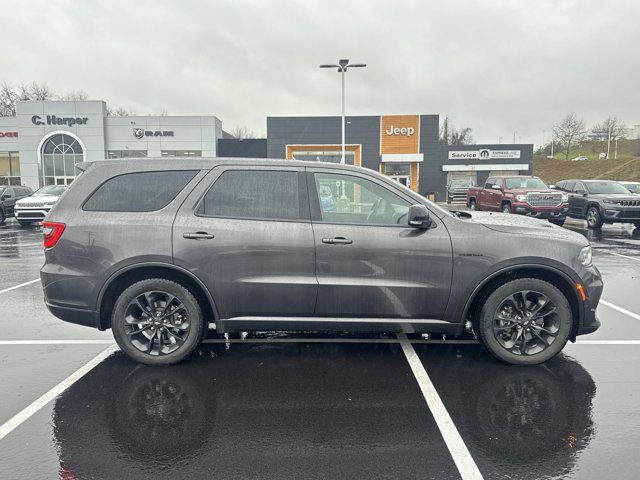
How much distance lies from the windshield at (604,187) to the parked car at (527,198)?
96 cm

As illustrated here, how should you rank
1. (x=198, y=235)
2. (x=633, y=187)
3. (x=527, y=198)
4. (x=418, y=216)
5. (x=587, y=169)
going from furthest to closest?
Result: (x=587, y=169)
(x=633, y=187)
(x=527, y=198)
(x=198, y=235)
(x=418, y=216)

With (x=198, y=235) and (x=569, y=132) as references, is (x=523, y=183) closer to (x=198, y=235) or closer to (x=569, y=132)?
(x=198, y=235)

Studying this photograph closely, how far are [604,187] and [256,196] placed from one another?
17.7 meters

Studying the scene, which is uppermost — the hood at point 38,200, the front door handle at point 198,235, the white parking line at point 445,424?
the hood at point 38,200

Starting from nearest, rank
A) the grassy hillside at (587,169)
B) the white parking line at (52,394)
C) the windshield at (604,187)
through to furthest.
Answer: the white parking line at (52,394)
the windshield at (604,187)
the grassy hillside at (587,169)

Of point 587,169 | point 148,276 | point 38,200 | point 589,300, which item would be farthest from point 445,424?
point 587,169

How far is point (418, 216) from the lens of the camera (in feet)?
13.6

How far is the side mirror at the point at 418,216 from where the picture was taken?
13.6 ft

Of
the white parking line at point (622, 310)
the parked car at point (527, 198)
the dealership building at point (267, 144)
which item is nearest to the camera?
the white parking line at point (622, 310)

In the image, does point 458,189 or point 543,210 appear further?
point 458,189

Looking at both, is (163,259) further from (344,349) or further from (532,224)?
(532,224)

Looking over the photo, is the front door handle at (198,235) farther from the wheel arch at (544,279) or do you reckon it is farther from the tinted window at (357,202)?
the wheel arch at (544,279)

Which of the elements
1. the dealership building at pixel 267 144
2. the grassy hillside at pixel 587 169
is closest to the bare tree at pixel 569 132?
the grassy hillside at pixel 587 169

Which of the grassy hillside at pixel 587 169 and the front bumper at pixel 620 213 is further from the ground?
the grassy hillside at pixel 587 169
